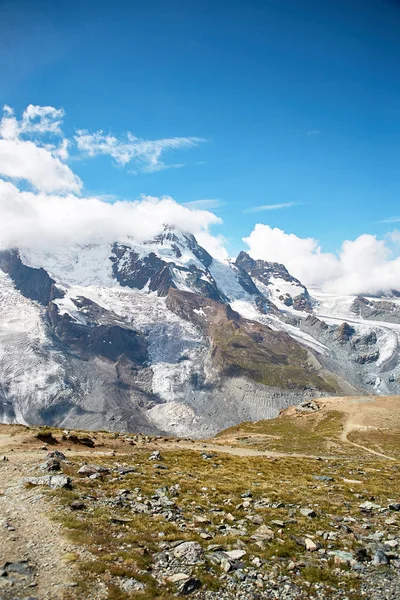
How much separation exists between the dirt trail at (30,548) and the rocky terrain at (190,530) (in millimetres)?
50

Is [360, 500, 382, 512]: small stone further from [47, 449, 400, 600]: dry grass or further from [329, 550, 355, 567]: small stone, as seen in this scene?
[329, 550, 355, 567]: small stone

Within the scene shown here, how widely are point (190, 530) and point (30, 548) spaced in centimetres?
827

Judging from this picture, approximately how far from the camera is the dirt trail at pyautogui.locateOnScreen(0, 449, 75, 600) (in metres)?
14.8

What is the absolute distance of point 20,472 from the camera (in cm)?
3095

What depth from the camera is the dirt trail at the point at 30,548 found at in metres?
14.8

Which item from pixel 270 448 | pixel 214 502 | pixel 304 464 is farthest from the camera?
pixel 270 448

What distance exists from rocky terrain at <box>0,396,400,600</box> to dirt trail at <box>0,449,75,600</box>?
0.16ft

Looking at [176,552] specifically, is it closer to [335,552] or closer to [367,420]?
[335,552]

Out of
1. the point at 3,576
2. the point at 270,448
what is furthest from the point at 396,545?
the point at 270,448

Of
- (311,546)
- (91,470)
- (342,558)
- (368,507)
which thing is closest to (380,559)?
(342,558)

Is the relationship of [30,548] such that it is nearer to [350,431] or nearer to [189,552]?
[189,552]

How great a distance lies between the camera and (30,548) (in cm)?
1798

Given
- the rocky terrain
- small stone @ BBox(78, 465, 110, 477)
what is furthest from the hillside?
small stone @ BBox(78, 465, 110, 477)

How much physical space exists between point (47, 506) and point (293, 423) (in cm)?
8939
